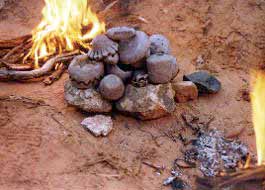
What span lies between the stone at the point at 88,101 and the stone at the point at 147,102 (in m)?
0.21

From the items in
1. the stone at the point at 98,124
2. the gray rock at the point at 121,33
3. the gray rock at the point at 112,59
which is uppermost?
the gray rock at the point at 121,33

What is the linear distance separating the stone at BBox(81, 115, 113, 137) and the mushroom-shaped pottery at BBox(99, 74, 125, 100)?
31 cm

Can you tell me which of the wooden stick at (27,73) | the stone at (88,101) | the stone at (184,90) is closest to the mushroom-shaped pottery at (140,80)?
the stone at (88,101)

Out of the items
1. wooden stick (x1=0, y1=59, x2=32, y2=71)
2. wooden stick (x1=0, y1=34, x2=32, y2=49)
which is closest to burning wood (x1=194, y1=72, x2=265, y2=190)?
wooden stick (x1=0, y1=59, x2=32, y2=71)

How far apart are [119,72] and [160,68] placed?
0.59 m

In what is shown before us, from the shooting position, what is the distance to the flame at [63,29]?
A: 7.36 metres

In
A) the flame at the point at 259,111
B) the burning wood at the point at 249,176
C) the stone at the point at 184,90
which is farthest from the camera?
the stone at the point at 184,90

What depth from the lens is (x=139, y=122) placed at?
5.97 meters

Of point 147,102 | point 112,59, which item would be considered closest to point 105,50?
point 112,59

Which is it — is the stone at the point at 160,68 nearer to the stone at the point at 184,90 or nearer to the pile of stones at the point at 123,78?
the pile of stones at the point at 123,78

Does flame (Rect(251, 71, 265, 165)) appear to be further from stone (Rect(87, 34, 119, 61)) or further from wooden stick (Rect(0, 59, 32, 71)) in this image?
wooden stick (Rect(0, 59, 32, 71))

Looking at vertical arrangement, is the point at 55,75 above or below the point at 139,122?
above

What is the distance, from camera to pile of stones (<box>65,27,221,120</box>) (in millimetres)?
5793

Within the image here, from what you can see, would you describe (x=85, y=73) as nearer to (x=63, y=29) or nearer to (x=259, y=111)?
(x=63, y=29)
